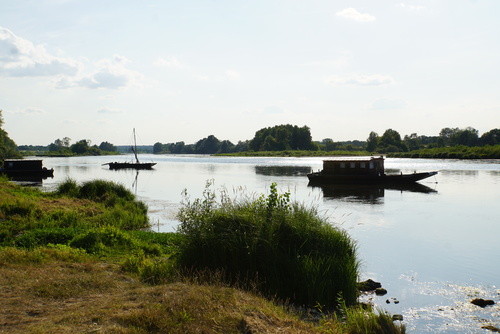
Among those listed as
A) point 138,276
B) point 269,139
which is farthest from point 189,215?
point 269,139

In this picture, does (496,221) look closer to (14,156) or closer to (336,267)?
(336,267)

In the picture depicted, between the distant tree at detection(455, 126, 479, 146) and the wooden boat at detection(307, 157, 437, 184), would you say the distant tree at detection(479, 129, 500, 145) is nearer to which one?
the distant tree at detection(455, 126, 479, 146)

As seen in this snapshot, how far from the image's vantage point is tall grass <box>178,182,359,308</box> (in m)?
10.4

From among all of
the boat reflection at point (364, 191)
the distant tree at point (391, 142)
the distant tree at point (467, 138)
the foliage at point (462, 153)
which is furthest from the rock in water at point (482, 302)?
the distant tree at point (391, 142)

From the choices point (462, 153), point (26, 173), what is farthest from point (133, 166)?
point (462, 153)

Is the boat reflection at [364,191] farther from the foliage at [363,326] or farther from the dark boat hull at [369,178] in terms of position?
the foliage at [363,326]

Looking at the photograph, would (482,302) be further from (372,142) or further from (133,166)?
(372,142)

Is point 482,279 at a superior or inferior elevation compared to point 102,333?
inferior

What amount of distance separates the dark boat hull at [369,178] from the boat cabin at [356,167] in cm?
99

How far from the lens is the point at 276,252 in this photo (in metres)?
10.8

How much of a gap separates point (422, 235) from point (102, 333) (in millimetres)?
18856

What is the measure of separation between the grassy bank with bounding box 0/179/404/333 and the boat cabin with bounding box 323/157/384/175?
38221 millimetres

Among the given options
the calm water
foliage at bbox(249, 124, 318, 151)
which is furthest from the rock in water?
foliage at bbox(249, 124, 318, 151)

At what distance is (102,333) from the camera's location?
250 inches
